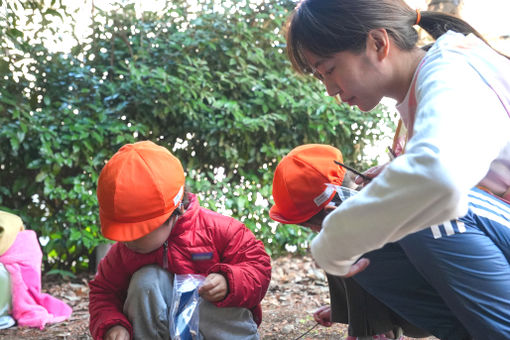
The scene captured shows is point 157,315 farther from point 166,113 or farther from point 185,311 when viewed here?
point 166,113

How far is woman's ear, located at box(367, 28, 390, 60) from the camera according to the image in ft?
4.70

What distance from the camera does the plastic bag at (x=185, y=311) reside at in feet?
6.39

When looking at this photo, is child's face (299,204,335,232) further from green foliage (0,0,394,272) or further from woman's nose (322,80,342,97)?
green foliage (0,0,394,272)

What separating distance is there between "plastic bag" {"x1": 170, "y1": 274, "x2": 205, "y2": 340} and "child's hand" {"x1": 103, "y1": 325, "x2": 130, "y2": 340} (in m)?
0.16

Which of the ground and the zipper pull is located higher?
the zipper pull

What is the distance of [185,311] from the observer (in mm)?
1970

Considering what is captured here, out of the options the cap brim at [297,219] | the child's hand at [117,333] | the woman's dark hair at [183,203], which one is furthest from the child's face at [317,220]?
the child's hand at [117,333]

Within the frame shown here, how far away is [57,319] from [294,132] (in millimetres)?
2597

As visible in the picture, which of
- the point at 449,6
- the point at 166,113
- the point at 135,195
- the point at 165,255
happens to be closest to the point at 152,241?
the point at 165,255

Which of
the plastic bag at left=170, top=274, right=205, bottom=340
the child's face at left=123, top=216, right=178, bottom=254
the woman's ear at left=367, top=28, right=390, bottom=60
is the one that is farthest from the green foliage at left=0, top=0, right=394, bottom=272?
the woman's ear at left=367, top=28, right=390, bottom=60

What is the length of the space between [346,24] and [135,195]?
97 cm

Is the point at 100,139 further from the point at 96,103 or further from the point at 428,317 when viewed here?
the point at 428,317

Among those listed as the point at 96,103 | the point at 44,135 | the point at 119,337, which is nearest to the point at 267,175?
the point at 96,103

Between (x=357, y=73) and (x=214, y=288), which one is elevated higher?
(x=357, y=73)
